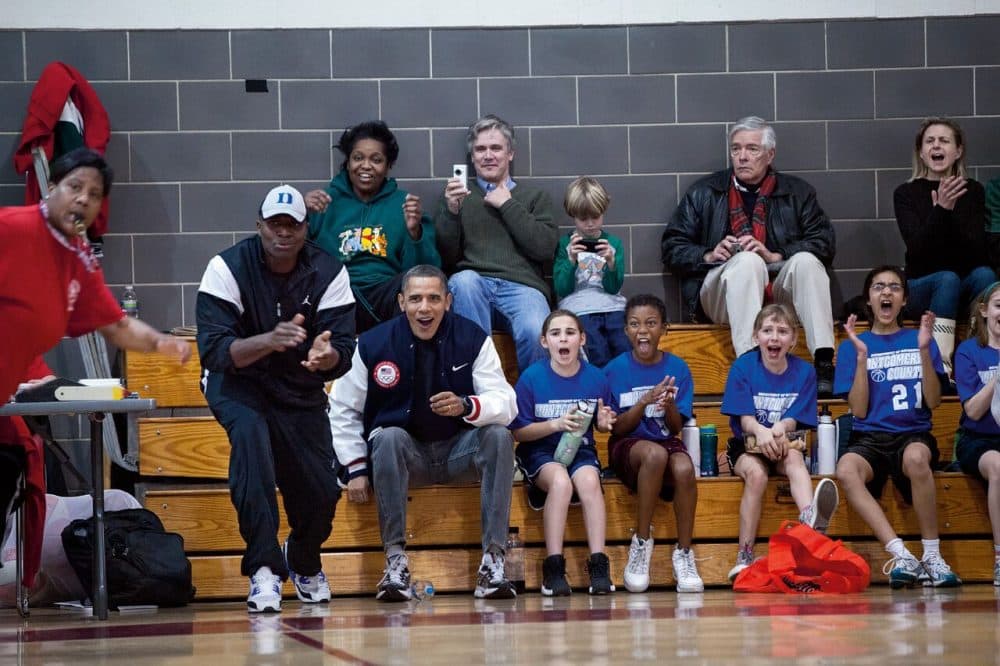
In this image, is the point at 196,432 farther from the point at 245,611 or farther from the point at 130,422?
the point at 245,611

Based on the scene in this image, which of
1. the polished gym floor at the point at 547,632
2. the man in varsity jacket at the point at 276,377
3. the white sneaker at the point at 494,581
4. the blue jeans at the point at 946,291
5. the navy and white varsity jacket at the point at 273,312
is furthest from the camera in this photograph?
the blue jeans at the point at 946,291

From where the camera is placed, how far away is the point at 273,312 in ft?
15.8

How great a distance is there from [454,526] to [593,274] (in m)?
1.56

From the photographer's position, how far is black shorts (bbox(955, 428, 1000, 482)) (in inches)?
218

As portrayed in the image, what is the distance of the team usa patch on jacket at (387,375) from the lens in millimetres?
5234

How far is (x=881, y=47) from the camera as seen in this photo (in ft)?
23.3

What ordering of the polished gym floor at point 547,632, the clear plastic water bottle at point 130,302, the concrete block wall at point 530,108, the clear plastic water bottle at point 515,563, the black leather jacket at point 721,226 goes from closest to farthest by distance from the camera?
the polished gym floor at point 547,632, the clear plastic water bottle at point 515,563, the clear plastic water bottle at point 130,302, the black leather jacket at point 721,226, the concrete block wall at point 530,108

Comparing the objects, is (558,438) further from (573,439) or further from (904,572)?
(904,572)

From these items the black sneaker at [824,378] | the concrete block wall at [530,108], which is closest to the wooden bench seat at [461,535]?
the black sneaker at [824,378]

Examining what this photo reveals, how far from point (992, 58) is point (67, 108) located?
4.64 metres

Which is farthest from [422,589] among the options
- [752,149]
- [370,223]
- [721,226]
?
[752,149]

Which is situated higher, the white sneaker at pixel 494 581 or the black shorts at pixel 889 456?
the black shorts at pixel 889 456

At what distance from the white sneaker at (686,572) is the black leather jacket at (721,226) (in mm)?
1654

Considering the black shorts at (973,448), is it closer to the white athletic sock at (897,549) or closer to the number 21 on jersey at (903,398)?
the number 21 on jersey at (903,398)
